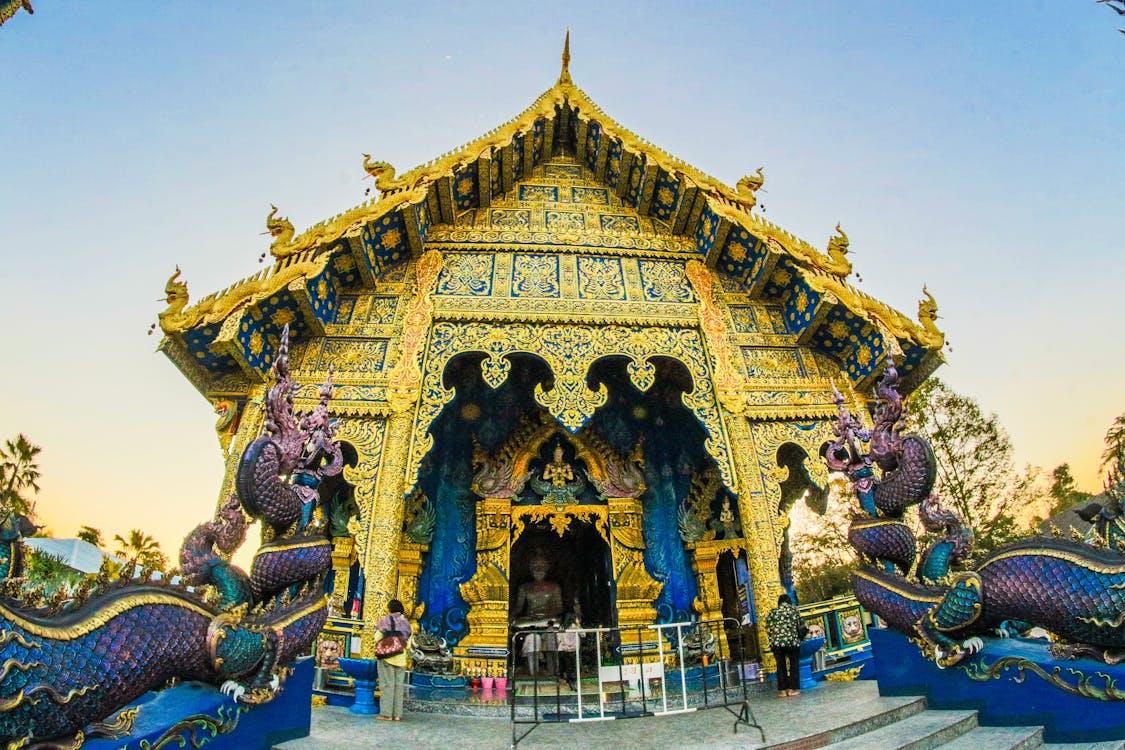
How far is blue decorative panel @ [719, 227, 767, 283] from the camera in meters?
8.50

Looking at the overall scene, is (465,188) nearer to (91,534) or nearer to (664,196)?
(664,196)

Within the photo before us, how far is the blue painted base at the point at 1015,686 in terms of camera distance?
3.75 metres

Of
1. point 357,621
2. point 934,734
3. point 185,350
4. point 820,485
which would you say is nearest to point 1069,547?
point 934,734

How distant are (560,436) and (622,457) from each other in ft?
3.42

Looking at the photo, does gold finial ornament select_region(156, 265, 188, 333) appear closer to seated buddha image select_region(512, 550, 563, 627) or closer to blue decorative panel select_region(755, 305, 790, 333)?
Answer: seated buddha image select_region(512, 550, 563, 627)

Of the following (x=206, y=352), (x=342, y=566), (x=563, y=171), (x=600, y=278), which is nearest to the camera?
(x=206, y=352)

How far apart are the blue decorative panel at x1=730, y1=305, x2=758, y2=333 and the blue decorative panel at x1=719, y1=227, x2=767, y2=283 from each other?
445mm

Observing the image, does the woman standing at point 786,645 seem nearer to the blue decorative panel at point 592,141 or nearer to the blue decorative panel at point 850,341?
the blue decorative panel at point 850,341

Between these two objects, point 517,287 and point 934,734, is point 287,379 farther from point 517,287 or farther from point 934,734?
point 934,734

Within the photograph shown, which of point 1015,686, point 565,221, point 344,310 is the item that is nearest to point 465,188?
point 565,221

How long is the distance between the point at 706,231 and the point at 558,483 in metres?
4.43

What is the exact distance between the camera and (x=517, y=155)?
31.5ft

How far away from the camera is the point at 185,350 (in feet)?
22.4

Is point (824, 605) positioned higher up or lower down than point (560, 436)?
lower down
